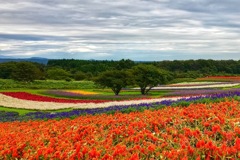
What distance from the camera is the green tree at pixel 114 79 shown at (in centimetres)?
4329

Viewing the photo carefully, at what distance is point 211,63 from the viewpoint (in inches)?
5123

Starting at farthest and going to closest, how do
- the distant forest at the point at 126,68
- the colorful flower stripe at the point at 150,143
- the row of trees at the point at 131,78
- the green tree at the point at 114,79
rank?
the distant forest at the point at 126,68, the row of trees at the point at 131,78, the green tree at the point at 114,79, the colorful flower stripe at the point at 150,143

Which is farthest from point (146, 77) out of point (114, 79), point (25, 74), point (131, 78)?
point (25, 74)

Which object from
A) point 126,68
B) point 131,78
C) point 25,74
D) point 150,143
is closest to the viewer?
point 150,143

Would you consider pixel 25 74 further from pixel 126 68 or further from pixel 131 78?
pixel 131 78

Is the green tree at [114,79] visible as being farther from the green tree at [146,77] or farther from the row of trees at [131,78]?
the green tree at [146,77]

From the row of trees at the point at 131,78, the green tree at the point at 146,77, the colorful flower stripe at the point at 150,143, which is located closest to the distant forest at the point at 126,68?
the green tree at the point at 146,77

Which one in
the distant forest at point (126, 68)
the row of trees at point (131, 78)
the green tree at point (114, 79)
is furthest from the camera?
the distant forest at point (126, 68)

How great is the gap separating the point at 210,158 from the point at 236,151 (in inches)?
19.8

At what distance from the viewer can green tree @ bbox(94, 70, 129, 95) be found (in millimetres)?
43294

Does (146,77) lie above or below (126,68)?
below

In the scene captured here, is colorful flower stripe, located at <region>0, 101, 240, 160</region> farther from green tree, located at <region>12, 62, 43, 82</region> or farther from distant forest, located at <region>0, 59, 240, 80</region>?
distant forest, located at <region>0, 59, 240, 80</region>

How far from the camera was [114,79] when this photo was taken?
43.8 meters

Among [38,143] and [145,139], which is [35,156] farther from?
[145,139]
